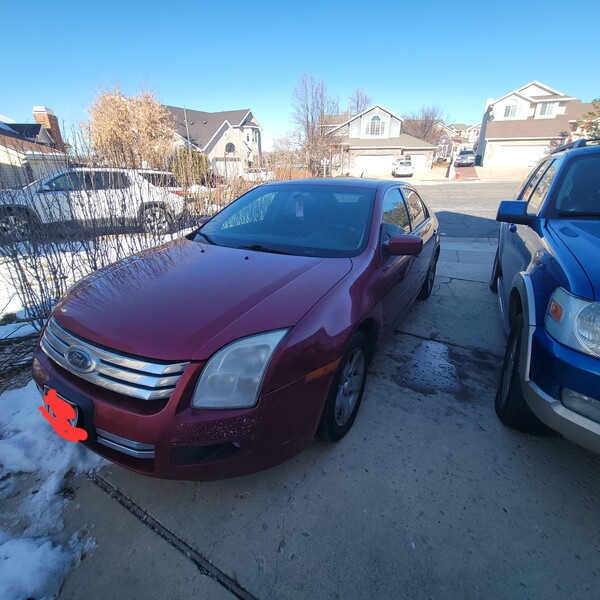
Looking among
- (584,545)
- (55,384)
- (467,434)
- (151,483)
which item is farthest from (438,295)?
(55,384)


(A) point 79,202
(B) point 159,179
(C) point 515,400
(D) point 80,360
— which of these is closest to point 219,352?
(D) point 80,360

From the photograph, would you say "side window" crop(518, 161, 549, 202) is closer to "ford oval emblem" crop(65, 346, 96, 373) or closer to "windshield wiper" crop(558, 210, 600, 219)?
"windshield wiper" crop(558, 210, 600, 219)

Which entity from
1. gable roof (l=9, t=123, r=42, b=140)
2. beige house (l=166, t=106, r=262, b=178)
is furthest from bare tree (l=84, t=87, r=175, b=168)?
beige house (l=166, t=106, r=262, b=178)

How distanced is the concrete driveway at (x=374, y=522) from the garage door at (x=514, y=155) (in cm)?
4491

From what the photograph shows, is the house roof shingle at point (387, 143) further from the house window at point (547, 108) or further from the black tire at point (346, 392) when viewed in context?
the black tire at point (346, 392)

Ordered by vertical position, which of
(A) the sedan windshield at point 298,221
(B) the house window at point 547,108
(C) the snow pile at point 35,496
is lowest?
(C) the snow pile at point 35,496

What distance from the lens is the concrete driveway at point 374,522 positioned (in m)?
1.42

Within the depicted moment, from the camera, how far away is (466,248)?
24.6 ft

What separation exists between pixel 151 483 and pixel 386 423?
1.48m

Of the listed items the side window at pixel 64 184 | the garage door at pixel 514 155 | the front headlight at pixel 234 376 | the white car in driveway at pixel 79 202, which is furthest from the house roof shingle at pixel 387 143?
the front headlight at pixel 234 376

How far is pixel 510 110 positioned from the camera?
42906mm

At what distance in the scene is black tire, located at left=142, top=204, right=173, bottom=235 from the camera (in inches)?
187

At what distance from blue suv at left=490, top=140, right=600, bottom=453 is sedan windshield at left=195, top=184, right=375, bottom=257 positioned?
109 cm

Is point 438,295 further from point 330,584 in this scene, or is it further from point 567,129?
point 567,129
